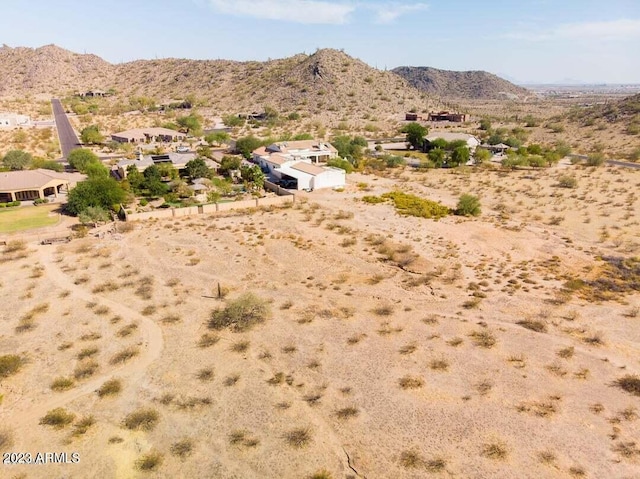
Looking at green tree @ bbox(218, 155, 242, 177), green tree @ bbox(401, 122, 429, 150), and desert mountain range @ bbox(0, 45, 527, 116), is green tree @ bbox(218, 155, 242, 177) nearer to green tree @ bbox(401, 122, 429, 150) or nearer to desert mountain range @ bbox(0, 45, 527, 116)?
green tree @ bbox(401, 122, 429, 150)

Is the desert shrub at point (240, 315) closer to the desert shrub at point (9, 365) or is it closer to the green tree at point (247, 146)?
the desert shrub at point (9, 365)

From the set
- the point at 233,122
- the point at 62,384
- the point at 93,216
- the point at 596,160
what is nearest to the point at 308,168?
the point at 93,216

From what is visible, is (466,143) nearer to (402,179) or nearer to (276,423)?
(402,179)

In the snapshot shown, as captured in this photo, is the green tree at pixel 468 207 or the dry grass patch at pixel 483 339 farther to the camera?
the green tree at pixel 468 207

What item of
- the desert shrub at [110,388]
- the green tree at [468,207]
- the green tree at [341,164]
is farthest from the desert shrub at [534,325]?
the green tree at [341,164]

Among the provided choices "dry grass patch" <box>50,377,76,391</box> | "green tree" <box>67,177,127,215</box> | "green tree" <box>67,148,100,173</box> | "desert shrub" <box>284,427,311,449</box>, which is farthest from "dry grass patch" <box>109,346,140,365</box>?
"green tree" <box>67,148,100,173</box>

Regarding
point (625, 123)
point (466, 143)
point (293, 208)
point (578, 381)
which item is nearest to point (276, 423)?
point (578, 381)

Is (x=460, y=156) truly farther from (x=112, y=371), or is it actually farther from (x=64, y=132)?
(x=64, y=132)

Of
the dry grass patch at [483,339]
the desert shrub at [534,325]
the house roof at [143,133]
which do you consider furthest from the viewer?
the house roof at [143,133]
